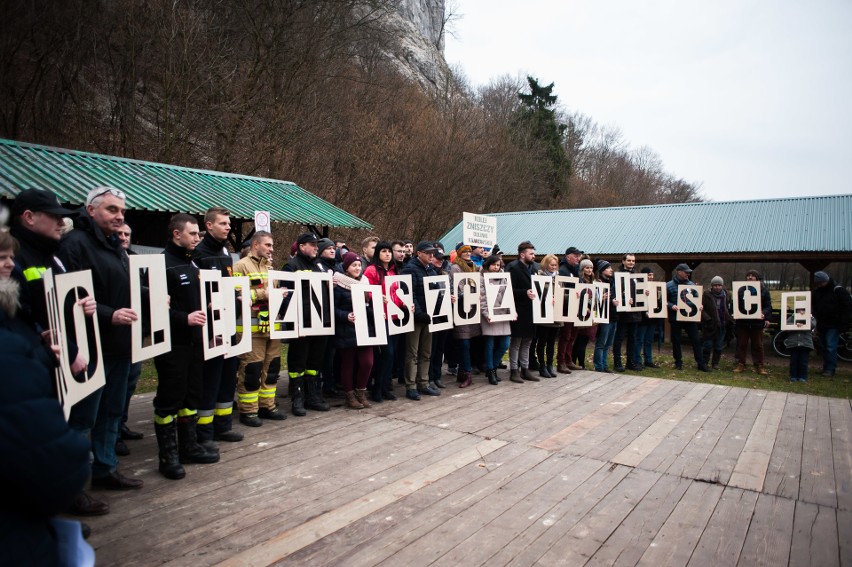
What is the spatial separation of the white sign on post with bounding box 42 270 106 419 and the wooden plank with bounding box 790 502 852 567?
4197 mm

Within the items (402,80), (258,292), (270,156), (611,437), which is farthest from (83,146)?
(402,80)

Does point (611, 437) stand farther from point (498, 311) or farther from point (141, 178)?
point (141, 178)

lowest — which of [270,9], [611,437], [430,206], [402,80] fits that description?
[611,437]

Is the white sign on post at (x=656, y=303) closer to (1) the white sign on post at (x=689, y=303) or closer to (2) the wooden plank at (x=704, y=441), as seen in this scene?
(1) the white sign on post at (x=689, y=303)

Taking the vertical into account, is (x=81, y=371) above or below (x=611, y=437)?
above

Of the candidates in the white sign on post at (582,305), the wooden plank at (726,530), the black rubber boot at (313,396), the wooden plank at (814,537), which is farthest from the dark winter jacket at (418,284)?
the wooden plank at (814,537)

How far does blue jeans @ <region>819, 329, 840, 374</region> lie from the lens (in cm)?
1074

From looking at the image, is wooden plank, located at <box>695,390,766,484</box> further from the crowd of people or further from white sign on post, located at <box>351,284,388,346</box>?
white sign on post, located at <box>351,284,388,346</box>

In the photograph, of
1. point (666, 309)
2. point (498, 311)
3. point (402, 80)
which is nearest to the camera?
point (498, 311)

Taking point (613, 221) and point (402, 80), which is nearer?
point (613, 221)

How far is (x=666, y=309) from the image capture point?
1077cm

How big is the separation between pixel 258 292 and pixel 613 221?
1810 centimetres

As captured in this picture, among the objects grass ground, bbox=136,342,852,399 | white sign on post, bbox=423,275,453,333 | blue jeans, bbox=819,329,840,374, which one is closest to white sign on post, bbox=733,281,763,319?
grass ground, bbox=136,342,852,399

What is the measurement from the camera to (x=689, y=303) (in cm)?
1091
